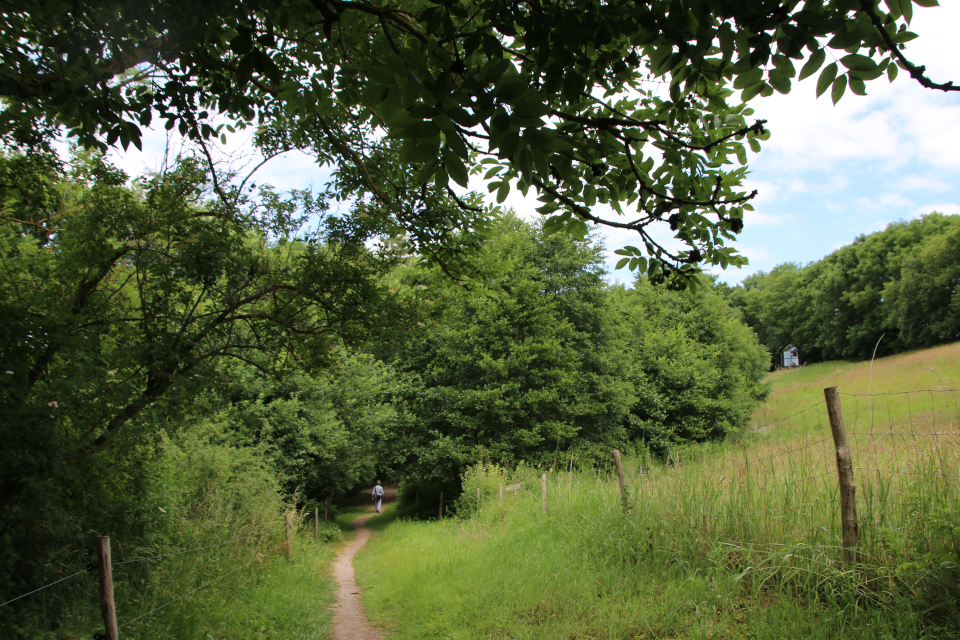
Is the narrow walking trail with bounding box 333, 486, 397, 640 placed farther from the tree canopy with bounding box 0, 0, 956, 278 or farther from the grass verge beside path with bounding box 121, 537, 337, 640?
the tree canopy with bounding box 0, 0, 956, 278

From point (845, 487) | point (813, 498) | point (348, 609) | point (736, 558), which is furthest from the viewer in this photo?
point (348, 609)

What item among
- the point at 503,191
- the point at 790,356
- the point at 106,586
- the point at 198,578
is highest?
the point at 503,191

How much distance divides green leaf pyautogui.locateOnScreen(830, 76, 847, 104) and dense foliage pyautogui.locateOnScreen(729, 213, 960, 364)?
126ft

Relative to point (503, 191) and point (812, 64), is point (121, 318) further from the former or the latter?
point (812, 64)

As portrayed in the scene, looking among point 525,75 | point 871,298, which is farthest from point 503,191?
point 871,298

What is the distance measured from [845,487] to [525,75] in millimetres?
4157

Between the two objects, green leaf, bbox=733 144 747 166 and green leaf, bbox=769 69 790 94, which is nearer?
green leaf, bbox=769 69 790 94

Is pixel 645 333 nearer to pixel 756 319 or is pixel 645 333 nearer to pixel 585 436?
pixel 585 436

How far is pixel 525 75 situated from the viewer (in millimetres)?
2318

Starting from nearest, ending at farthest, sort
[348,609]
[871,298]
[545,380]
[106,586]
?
[106,586] → [348,609] → [545,380] → [871,298]

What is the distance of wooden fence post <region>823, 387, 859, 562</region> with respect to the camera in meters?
4.15

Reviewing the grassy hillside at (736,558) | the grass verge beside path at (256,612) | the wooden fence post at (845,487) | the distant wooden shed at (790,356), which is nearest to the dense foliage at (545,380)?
the grass verge beside path at (256,612)

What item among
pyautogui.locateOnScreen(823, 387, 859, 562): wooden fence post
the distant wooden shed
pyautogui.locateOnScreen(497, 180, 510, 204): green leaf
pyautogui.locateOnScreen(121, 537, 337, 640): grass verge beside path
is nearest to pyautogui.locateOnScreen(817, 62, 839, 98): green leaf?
pyautogui.locateOnScreen(497, 180, 510, 204): green leaf

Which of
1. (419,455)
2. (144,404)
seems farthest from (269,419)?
(144,404)
